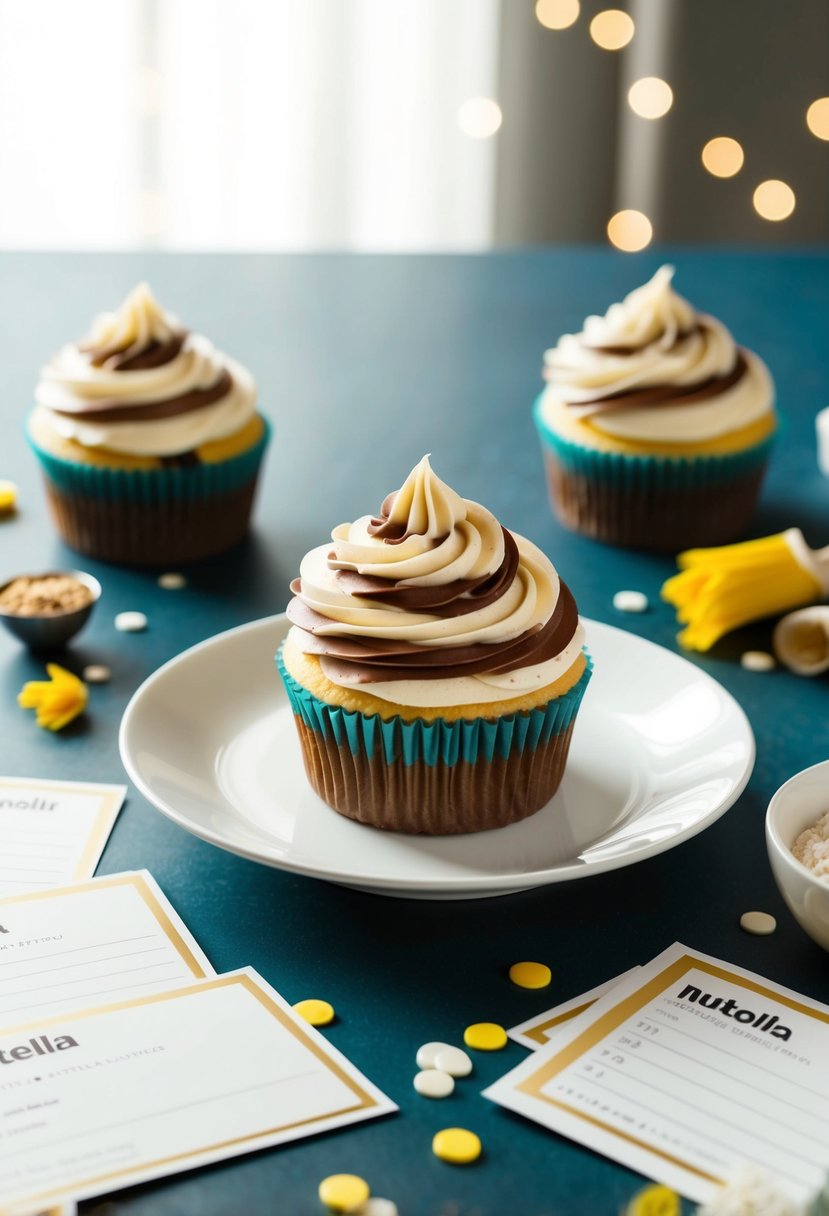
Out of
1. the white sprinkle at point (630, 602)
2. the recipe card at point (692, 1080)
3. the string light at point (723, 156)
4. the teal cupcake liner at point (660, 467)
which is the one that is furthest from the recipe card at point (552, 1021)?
the string light at point (723, 156)

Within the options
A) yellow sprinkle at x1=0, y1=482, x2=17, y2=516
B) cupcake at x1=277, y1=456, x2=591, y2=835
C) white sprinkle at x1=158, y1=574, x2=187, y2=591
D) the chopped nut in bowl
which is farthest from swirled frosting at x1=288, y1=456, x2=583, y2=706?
yellow sprinkle at x1=0, y1=482, x2=17, y2=516

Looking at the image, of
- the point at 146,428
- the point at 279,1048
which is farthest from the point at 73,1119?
the point at 146,428

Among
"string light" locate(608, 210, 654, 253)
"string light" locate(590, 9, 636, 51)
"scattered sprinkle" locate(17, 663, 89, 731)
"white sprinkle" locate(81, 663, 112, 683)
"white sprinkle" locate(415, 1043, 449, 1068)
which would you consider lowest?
"string light" locate(608, 210, 654, 253)

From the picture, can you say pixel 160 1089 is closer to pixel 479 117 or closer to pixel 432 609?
pixel 432 609

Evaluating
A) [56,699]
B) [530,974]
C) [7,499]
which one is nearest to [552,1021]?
[530,974]

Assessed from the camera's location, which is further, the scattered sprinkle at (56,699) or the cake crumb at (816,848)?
the scattered sprinkle at (56,699)

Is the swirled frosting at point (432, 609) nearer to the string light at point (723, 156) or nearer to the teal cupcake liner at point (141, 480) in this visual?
the teal cupcake liner at point (141, 480)

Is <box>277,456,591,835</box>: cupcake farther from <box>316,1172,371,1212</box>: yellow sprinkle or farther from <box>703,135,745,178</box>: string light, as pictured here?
<box>703,135,745,178</box>: string light
